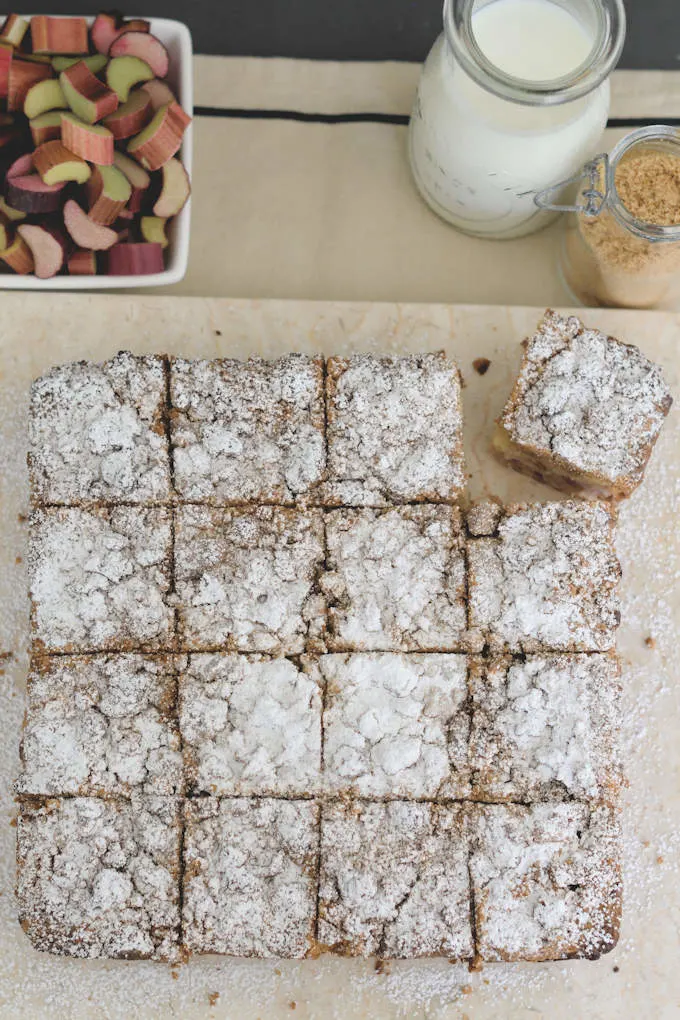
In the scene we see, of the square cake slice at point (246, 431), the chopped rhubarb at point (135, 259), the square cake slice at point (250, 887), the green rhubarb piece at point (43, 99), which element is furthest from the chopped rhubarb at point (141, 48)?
the square cake slice at point (250, 887)

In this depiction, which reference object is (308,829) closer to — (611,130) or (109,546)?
(109,546)

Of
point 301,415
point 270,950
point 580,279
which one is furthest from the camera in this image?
point 580,279

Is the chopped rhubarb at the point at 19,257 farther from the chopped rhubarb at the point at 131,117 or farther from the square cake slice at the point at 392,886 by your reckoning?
the square cake slice at the point at 392,886

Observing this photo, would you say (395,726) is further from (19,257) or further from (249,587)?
(19,257)

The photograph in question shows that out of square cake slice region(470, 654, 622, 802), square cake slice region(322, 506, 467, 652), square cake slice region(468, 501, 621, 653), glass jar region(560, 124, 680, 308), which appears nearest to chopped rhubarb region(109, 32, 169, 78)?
glass jar region(560, 124, 680, 308)

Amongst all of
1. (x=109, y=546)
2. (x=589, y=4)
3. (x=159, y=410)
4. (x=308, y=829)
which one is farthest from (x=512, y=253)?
(x=308, y=829)

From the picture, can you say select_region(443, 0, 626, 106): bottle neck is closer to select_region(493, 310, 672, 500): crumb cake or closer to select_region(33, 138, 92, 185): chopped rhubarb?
select_region(493, 310, 672, 500): crumb cake
